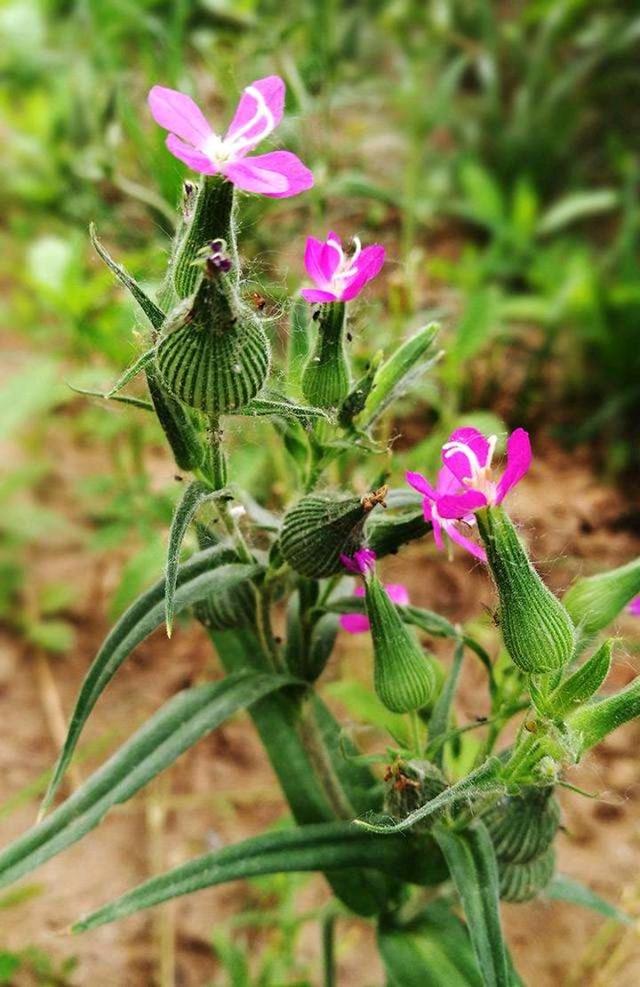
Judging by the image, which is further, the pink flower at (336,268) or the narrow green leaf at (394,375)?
the narrow green leaf at (394,375)

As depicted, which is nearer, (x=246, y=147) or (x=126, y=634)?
(x=246, y=147)

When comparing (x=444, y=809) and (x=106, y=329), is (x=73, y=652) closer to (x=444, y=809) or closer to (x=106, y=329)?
(x=106, y=329)

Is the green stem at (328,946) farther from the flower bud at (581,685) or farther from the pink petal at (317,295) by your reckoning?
the pink petal at (317,295)

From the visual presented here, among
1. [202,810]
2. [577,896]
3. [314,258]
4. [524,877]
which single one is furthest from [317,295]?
[202,810]

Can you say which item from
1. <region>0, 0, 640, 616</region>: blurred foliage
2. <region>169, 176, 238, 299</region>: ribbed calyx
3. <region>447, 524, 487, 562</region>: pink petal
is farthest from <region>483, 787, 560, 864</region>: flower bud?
<region>169, 176, 238, 299</region>: ribbed calyx

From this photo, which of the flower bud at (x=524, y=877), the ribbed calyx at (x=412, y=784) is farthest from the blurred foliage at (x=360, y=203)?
the flower bud at (x=524, y=877)

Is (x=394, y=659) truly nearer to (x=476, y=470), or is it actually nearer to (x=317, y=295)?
(x=476, y=470)

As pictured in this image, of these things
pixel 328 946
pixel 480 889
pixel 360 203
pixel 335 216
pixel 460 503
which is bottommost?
pixel 480 889
